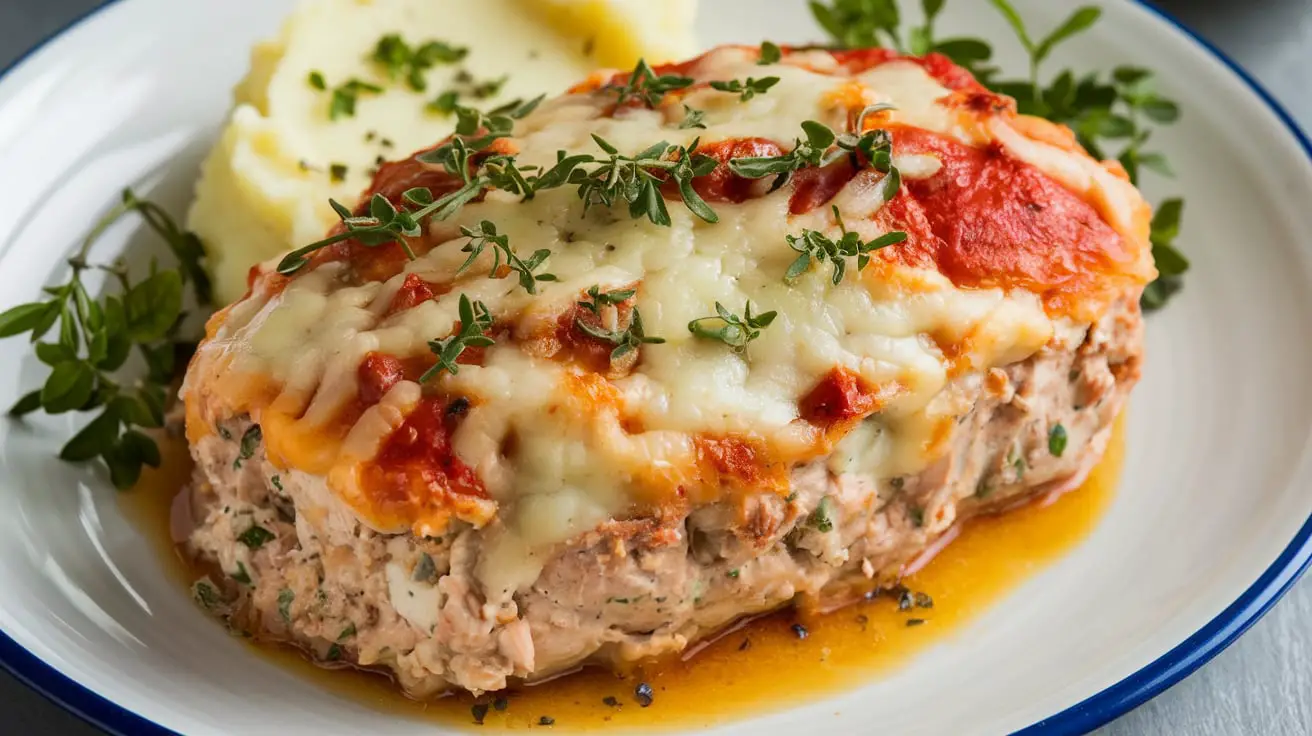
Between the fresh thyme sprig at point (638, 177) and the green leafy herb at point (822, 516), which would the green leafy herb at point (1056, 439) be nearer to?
the green leafy herb at point (822, 516)

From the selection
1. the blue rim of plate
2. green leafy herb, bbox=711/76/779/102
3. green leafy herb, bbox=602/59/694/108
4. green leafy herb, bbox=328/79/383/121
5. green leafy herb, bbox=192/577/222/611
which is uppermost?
green leafy herb, bbox=711/76/779/102

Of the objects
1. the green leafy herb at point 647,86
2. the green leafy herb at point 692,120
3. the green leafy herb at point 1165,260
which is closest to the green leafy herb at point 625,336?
the green leafy herb at point 692,120

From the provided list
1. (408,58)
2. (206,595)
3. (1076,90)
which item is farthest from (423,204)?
(1076,90)

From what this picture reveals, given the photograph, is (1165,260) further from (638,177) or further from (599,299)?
(599,299)

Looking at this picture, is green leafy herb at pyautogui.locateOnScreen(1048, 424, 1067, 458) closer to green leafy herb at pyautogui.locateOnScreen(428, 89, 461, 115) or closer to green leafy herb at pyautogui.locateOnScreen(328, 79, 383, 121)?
green leafy herb at pyautogui.locateOnScreen(428, 89, 461, 115)

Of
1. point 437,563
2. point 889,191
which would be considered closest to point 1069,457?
point 889,191

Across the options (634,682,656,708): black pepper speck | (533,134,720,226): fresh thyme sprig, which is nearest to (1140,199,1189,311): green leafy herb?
(533,134,720,226): fresh thyme sprig

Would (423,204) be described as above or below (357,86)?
above
